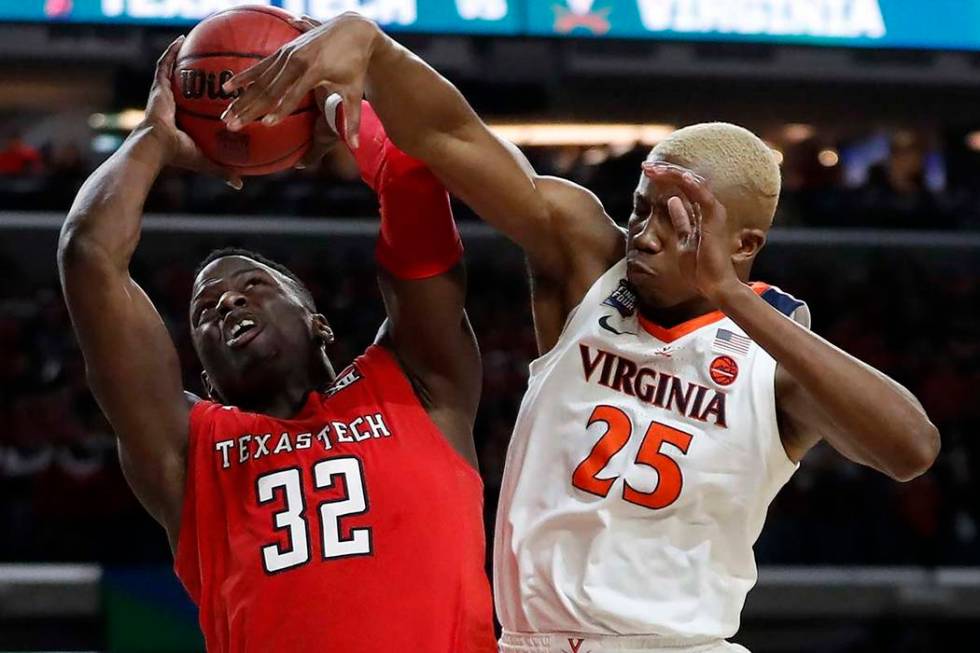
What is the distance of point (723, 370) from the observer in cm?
278

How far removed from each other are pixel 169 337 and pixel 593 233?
870 mm

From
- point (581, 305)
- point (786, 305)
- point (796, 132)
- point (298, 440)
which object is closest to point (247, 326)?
point (298, 440)

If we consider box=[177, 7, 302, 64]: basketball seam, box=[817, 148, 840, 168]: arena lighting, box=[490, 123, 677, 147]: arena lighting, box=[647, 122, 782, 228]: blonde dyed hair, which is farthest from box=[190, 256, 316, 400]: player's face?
box=[817, 148, 840, 168]: arena lighting

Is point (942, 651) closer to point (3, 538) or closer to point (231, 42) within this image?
point (3, 538)

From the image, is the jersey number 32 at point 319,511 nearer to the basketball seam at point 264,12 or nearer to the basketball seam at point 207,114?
the basketball seam at point 207,114

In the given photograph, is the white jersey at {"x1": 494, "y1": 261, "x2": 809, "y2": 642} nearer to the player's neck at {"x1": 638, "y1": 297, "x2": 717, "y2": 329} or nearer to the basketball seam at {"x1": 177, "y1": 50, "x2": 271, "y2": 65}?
the player's neck at {"x1": 638, "y1": 297, "x2": 717, "y2": 329}

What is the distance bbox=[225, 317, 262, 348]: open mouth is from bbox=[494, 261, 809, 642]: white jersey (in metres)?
0.59

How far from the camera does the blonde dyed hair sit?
8.91 feet

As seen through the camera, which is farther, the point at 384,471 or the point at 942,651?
the point at 942,651

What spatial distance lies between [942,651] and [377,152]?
203 inches

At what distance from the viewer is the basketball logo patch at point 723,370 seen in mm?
2771

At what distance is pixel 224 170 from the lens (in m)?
2.96

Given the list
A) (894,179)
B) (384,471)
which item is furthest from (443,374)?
(894,179)

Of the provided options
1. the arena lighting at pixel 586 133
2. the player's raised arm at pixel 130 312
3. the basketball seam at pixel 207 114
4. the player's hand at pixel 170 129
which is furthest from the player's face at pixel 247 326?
the arena lighting at pixel 586 133
